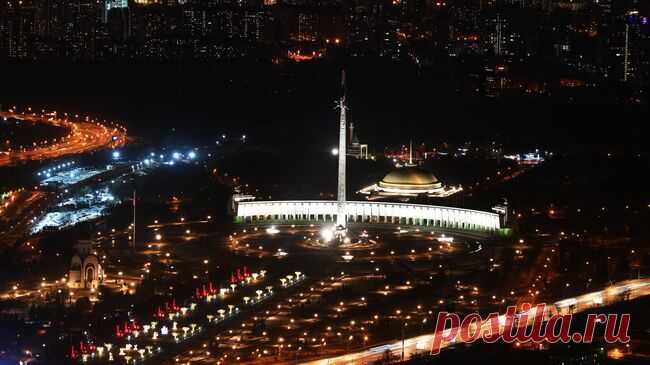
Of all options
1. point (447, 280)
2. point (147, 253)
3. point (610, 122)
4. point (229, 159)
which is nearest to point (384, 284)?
point (447, 280)

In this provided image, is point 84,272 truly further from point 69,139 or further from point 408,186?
point 69,139

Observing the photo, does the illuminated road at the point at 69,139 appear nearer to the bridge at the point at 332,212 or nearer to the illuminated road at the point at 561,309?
the bridge at the point at 332,212

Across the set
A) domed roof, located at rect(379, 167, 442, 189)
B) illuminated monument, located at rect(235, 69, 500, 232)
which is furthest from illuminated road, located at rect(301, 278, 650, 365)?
domed roof, located at rect(379, 167, 442, 189)

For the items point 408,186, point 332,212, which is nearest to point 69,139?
point 408,186

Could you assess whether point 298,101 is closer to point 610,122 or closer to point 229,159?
point 610,122

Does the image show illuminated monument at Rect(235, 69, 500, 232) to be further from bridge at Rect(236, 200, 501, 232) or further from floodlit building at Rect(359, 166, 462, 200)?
floodlit building at Rect(359, 166, 462, 200)

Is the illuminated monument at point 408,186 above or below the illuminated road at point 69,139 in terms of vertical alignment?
above

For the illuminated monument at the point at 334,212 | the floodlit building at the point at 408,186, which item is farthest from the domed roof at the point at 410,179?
the illuminated monument at the point at 334,212
